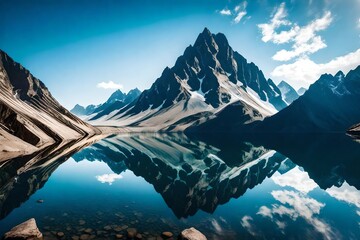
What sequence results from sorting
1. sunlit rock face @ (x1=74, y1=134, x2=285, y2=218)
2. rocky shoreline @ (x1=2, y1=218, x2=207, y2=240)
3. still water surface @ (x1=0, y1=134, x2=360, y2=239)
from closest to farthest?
1. rocky shoreline @ (x1=2, y1=218, x2=207, y2=240)
2. still water surface @ (x1=0, y1=134, x2=360, y2=239)
3. sunlit rock face @ (x1=74, y1=134, x2=285, y2=218)

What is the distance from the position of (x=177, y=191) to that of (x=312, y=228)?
1721cm

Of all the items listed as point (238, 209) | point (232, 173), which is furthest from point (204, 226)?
point (232, 173)

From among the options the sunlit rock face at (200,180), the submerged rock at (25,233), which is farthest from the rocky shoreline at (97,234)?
the sunlit rock face at (200,180)

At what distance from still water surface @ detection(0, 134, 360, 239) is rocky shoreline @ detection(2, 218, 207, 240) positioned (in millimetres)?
188

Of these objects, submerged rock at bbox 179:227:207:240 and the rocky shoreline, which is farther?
submerged rock at bbox 179:227:207:240

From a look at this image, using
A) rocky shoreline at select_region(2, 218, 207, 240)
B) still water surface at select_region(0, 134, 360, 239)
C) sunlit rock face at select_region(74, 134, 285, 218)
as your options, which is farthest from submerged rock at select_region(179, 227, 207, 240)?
sunlit rock face at select_region(74, 134, 285, 218)

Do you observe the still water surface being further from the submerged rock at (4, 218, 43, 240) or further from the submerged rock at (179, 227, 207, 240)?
the submerged rock at (179, 227, 207, 240)

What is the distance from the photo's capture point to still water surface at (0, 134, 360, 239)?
73.0 feet

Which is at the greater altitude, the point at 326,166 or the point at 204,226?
the point at 326,166

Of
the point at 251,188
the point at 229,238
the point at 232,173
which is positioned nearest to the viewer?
the point at 229,238

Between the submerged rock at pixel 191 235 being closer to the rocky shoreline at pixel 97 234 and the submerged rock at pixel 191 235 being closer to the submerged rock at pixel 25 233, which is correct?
the rocky shoreline at pixel 97 234

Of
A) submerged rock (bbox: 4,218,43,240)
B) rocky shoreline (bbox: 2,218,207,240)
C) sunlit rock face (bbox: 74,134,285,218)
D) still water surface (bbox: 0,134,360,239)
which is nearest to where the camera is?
submerged rock (bbox: 4,218,43,240)

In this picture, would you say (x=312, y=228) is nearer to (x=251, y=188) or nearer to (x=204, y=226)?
(x=204, y=226)

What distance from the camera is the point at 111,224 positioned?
73.6 ft
